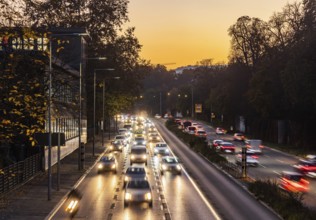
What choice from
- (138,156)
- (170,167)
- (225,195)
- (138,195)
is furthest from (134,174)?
(138,156)

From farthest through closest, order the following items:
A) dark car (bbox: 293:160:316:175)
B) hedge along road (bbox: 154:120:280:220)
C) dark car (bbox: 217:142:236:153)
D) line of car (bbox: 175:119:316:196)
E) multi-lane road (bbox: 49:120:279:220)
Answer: dark car (bbox: 217:142:236:153), dark car (bbox: 293:160:316:175), line of car (bbox: 175:119:316:196), hedge along road (bbox: 154:120:280:220), multi-lane road (bbox: 49:120:279:220)

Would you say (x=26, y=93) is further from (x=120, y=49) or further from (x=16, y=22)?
(x=120, y=49)

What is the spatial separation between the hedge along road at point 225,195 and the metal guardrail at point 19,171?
438 inches

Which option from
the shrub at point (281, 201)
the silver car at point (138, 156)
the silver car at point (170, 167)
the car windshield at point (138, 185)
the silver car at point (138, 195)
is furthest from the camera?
the silver car at point (138, 156)

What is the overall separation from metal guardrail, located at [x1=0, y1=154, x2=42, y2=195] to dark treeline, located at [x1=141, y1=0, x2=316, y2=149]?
33.6 m

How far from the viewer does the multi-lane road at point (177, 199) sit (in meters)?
25.8

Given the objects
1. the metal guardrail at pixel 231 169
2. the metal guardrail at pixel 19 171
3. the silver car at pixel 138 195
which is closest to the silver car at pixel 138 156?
the metal guardrail at pixel 231 169

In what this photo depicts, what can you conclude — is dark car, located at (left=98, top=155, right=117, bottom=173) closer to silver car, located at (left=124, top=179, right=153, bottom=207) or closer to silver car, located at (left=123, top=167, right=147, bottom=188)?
silver car, located at (left=123, top=167, right=147, bottom=188)

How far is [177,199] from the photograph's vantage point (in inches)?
1209

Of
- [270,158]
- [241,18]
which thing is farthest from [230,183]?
[241,18]

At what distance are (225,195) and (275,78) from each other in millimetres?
46878

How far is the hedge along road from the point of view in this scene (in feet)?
85.6

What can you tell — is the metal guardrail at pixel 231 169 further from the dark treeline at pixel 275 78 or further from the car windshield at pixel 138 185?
the dark treeline at pixel 275 78

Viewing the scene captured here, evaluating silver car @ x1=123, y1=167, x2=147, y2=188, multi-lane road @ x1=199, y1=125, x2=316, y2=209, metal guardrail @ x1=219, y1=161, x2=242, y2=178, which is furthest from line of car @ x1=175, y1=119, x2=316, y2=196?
silver car @ x1=123, y1=167, x2=147, y2=188
